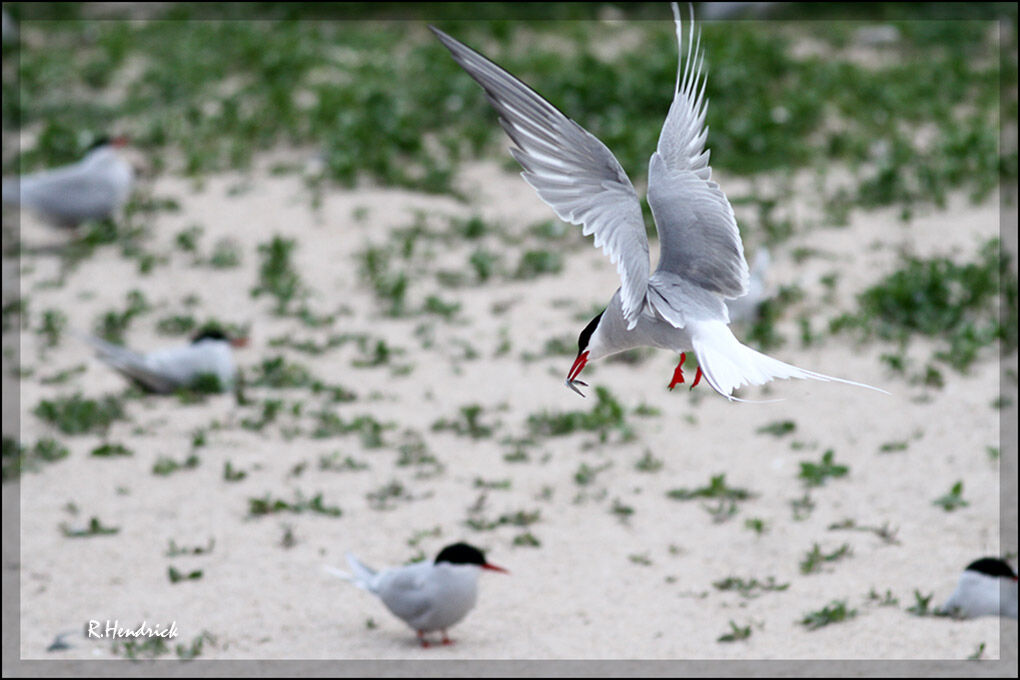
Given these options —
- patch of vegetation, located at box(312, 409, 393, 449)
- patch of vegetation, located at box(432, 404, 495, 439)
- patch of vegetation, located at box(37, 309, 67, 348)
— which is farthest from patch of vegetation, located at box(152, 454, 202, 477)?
patch of vegetation, located at box(37, 309, 67, 348)

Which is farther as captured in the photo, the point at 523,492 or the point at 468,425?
the point at 468,425

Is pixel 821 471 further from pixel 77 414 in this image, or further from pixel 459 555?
pixel 77 414

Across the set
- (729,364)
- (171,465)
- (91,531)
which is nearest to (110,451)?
(171,465)

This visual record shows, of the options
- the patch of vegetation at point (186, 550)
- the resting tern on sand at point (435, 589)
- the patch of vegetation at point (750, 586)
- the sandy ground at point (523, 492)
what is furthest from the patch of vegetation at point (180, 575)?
the patch of vegetation at point (750, 586)

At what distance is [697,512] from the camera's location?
471 cm

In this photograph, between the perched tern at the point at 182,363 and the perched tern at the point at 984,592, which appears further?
the perched tern at the point at 182,363

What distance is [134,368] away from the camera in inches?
224

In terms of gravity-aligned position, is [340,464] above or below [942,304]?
below

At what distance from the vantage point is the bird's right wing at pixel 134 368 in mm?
5665

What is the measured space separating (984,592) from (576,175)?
2.04 metres

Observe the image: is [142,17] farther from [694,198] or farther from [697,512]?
[694,198]

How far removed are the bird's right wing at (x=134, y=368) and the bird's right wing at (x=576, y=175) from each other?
11.6 feet

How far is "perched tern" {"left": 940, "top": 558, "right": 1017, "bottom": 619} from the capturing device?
12.4ft

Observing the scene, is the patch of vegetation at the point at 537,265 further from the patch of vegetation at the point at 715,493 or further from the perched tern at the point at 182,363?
the patch of vegetation at the point at 715,493
